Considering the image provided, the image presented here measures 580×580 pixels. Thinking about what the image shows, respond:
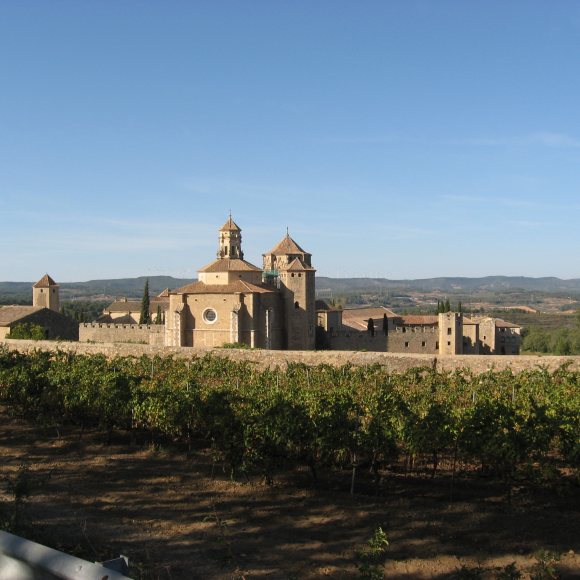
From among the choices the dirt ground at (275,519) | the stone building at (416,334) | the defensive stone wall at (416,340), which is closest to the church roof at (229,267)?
the stone building at (416,334)

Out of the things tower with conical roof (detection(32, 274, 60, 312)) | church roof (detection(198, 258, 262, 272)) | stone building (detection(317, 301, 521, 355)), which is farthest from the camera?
tower with conical roof (detection(32, 274, 60, 312))

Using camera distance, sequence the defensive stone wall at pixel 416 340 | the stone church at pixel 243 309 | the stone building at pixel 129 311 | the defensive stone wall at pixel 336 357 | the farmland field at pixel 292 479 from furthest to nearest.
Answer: the stone building at pixel 129 311 → the defensive stone wall at pixel 416 340 → the stone church at pixel 243 309 → the defensive stone wall at pixel 336 357 → the farmland field at pixel 292 479

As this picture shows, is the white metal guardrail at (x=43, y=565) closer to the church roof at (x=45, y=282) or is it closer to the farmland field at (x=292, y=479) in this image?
the farmland field at (x=292, y=479)

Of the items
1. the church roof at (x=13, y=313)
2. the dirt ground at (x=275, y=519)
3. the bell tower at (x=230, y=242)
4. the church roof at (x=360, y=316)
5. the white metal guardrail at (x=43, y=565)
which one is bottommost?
the dirt ground at (x=275, y=519)

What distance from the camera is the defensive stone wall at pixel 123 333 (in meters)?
45.8

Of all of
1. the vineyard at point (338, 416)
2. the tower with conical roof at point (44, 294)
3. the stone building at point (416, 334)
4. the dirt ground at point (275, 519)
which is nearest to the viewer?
the dirt ground at point (275, 519)

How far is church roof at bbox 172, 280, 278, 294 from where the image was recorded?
37.2 m

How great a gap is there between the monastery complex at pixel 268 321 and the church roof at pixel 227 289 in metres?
0.06

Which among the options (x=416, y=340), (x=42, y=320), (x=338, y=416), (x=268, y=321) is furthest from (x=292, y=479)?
(x=42, y=320)

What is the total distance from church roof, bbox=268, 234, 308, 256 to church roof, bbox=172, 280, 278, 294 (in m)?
10.1

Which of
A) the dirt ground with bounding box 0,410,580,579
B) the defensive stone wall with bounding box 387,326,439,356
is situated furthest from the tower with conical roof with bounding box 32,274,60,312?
the dirt ground with bounding box 0,410,580,579

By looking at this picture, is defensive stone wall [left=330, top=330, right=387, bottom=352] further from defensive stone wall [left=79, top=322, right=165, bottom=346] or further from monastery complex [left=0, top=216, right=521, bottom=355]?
defensive stone wall [left=79, top=322, right=165, bottom=346]

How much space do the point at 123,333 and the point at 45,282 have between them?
11.6 metres

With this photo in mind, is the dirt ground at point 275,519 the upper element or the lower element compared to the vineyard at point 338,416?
lower
